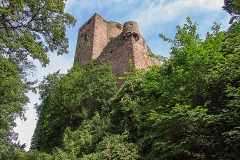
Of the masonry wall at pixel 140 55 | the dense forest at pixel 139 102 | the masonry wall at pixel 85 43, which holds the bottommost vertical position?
the dense forest at pixel 139 102

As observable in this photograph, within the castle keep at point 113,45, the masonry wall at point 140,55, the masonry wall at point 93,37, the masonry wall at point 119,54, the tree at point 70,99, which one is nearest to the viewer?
the tree at point 70,99

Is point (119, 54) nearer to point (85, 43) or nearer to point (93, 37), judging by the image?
point (93, 37)

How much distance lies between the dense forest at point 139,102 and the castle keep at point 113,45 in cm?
123

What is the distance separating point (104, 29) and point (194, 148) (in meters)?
16.4

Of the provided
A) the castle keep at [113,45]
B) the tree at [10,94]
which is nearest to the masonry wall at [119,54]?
the castle keep at [113,45]

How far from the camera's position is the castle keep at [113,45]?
1229cm

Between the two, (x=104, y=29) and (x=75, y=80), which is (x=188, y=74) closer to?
(x=75, y=80)

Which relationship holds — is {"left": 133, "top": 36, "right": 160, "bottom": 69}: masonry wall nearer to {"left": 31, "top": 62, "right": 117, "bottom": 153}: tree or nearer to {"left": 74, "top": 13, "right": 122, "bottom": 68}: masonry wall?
{"left": 31, "top": 62, "right": 117, "bottom": 153}: tree

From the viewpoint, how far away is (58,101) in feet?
37.9

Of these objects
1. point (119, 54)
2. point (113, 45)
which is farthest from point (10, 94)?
point (113, 45)

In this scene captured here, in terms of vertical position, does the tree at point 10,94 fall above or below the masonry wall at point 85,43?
below

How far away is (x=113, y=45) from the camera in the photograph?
1417cm

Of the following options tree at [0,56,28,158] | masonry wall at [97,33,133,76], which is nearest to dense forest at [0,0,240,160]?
tree at [0,56,28,158]

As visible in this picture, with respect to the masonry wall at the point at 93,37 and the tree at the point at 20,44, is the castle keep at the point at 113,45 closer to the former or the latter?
the masonry wall at the point at 93,37
